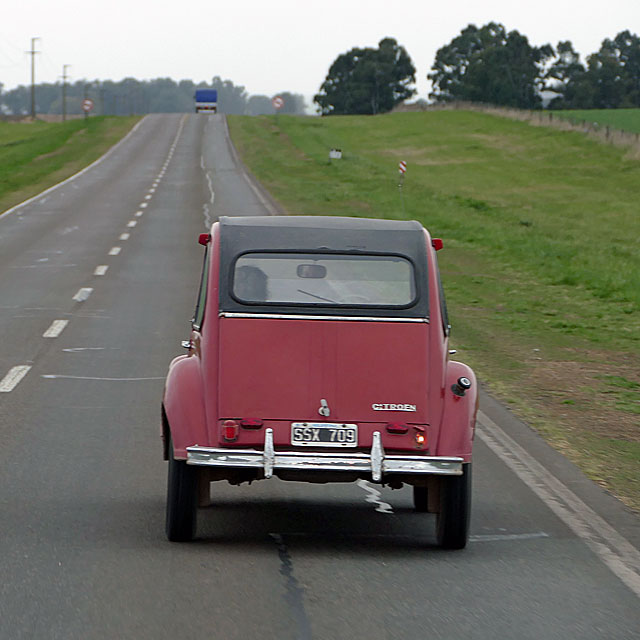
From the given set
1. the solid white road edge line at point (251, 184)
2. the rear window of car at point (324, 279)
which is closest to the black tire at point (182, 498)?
the rear window of car at point (324, 279)

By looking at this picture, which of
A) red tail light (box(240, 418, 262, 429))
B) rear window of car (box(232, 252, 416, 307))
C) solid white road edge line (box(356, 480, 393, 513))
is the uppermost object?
rear window of car (box(232, 252, 416, 307))

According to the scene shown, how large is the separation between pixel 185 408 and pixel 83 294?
14434mm

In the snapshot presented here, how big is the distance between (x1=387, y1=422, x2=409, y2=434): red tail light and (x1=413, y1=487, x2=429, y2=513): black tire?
50.4 inches

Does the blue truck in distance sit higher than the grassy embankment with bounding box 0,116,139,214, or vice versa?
the blue truck in distance

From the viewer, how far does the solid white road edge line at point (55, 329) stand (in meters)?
16.5

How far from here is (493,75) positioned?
15662 centimetres

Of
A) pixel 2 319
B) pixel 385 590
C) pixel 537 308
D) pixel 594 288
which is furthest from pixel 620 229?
pixel 385 590

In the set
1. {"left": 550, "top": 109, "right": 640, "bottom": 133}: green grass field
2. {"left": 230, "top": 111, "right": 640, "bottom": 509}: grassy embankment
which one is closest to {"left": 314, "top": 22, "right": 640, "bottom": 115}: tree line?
{"left": 550, "top": 109, "right": 640, "bottom": 133}: green grass field

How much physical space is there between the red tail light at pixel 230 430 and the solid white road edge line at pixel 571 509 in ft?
7.40

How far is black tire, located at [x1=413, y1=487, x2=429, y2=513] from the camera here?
8141mm

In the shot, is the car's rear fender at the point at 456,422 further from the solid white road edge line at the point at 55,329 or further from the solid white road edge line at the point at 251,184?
the solid white road edge line at the point at 251,184

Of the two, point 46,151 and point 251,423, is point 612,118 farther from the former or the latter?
point 251,423

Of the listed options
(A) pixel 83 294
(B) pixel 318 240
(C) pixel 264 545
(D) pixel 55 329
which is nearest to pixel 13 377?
(D) pixel 55 329

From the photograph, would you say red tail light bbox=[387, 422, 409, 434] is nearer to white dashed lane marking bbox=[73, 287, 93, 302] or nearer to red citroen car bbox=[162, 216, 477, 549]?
red citroen car bbox=[162, 216, 477, 549]
